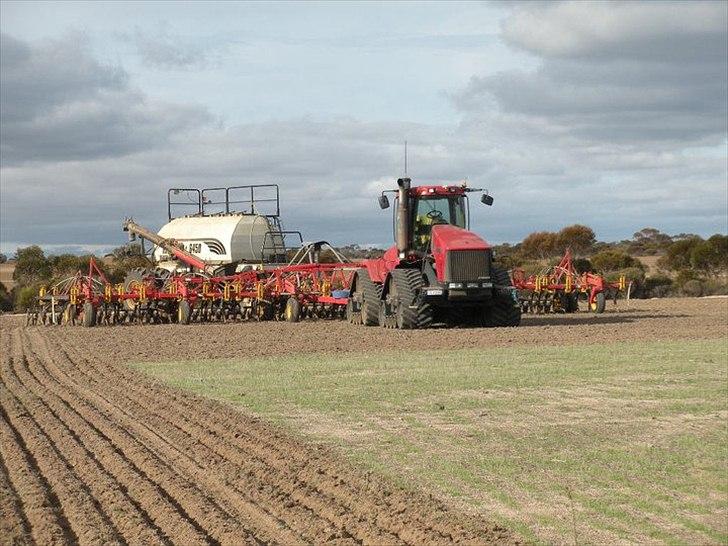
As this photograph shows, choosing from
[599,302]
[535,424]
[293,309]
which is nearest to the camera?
[535,424]

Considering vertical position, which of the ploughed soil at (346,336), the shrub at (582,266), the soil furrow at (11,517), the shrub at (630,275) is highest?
the shrub at (582,266)

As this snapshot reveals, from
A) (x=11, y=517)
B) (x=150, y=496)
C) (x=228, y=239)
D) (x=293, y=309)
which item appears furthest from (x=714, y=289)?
(x=11, y=517)

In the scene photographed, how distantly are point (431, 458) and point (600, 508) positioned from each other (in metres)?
1.77

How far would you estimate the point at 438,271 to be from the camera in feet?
69.9

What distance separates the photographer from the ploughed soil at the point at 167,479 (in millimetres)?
6227

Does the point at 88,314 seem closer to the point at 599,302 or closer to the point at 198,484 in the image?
the point at 599,302

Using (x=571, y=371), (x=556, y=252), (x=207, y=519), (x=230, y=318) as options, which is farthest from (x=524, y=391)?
(x=556, y=252)

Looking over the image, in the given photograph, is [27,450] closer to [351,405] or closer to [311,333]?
[351,405]

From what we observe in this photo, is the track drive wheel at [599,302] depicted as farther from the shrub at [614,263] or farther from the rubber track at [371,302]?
the shrub at [614,263]

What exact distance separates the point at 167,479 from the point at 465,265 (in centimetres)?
1380

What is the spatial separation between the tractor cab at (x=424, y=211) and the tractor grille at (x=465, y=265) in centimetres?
118

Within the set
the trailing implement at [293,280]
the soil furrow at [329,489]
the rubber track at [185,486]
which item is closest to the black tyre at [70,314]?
the trailing implement at [293,280]

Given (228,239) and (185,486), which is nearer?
(185,486)

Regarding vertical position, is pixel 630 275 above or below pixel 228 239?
below
